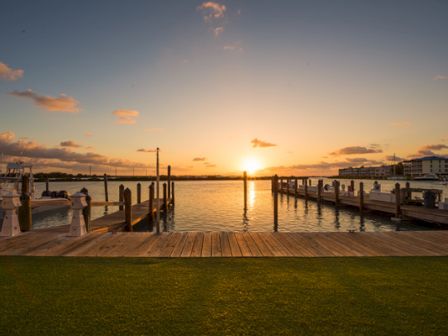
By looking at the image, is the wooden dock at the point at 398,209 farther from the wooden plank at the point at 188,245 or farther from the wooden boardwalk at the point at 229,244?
the wooden plank at the point at 188,245

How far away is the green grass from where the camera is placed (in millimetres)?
3596

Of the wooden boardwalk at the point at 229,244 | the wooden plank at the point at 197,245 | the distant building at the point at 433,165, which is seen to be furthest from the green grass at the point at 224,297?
the distant building at the point at 433,165

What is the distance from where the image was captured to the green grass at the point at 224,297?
11.8ft

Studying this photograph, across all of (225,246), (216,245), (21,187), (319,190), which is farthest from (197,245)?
(319,190)

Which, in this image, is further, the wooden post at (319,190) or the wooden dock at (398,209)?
the wooden post at (319,190)

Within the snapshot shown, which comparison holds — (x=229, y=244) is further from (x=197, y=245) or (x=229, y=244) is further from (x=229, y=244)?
(x=197, y=245)

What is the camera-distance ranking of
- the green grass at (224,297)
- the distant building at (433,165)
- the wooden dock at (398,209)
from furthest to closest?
the distant building at (433,165)
the wooden dock at (398,209)
the green grass at (224,297)

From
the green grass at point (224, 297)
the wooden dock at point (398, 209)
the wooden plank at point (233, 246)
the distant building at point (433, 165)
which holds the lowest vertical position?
the wooden dock at point (398, 209)

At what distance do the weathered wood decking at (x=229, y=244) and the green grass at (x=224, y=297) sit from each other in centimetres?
82

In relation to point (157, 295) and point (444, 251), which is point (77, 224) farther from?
point (444, 251)

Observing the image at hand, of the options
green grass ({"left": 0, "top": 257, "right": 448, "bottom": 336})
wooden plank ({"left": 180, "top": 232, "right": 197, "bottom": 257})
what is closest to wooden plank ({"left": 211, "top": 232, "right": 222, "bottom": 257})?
wooden plank ({"left": 180, "top": 232, "right": 197, "bottom": 257})

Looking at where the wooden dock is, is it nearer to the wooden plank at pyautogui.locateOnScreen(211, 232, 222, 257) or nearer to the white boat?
the wooden plank at pyautogui.locateOnScreen(211, 232, 222, 257)

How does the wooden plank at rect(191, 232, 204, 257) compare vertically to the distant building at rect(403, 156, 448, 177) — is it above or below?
below

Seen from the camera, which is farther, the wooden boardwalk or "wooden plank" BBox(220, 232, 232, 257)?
the wooden boardwalk
